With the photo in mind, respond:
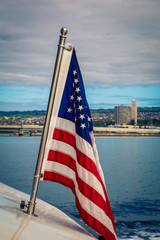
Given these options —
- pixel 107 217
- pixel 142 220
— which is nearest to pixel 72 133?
pixel 107 217

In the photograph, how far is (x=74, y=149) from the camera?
8.69ft

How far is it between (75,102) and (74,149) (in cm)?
36

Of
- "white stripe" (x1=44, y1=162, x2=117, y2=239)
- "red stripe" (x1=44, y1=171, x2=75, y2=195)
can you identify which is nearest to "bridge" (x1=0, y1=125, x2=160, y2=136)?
"red stripe" (x1=44, y1=171, x2=75, y2=195)

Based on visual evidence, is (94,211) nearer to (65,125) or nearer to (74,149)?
(74,149)

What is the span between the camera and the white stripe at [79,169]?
2498mm

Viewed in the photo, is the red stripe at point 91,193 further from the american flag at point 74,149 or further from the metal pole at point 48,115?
the metal pole at point 48,115

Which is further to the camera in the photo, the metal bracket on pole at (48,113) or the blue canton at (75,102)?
the blue canton at (75,102)

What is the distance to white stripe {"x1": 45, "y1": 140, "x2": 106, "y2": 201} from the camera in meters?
2.50

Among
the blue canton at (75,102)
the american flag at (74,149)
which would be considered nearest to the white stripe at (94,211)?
the american flag at (74,149)

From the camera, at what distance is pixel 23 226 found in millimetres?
1937

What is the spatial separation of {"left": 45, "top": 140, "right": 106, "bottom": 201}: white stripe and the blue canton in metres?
0.15

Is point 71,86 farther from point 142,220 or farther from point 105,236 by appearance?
point 142,220

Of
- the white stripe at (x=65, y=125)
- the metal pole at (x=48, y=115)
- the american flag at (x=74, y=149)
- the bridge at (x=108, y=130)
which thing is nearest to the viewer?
the metal pole at (x=48, y=115)

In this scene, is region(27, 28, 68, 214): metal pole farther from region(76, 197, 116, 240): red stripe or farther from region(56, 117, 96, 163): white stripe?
region(76, 197, 116, 240): red stripe
